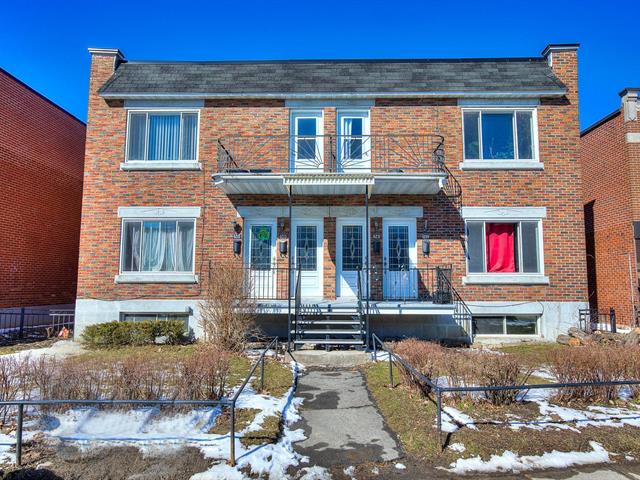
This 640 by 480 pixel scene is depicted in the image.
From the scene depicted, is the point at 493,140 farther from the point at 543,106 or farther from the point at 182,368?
the point at 182,368

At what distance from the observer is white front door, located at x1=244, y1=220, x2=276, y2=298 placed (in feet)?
39.1

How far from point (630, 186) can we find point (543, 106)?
3.87 m

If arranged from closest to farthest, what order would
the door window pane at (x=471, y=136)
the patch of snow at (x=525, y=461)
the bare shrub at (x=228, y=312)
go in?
the patch of snow at (x=525, y=461) → the bare shrub at (x=228, y=312) → the door window pane at (x=471, y=136)

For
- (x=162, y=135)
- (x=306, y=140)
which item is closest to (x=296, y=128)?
(x=306, y=140)

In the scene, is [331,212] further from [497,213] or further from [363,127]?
[497,213]

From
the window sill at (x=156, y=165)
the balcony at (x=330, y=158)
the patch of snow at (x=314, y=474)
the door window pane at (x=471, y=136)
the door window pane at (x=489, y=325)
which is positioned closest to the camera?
the patch of snow at (x=314, y=474)

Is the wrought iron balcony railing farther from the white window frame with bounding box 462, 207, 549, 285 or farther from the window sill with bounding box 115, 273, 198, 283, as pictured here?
the window sill with bounding box 115, 273, 198, 283

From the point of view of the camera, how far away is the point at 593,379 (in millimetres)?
6102

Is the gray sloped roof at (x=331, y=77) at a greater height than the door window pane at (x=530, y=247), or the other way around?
the gray sloped roof at (x=331, y=77)

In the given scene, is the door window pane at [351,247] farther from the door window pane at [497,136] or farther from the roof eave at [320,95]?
the door window pane at [497,136]

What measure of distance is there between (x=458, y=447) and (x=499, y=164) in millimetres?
9320

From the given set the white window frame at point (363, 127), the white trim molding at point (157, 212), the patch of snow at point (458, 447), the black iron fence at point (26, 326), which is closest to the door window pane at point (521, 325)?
the white window frame at point (363, 127)

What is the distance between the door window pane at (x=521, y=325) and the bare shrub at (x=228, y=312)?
704 centimetres

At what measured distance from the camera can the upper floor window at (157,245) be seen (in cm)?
1215
